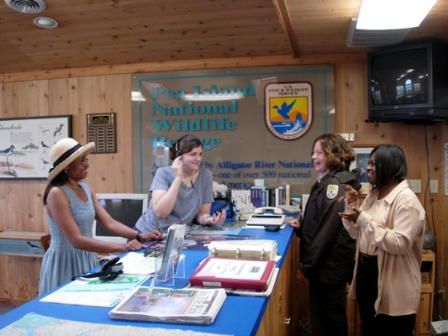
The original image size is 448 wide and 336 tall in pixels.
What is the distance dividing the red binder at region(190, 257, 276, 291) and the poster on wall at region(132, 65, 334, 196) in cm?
205

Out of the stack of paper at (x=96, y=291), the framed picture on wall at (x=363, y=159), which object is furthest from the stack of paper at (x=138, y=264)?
the framed picture on wall at (x=363, y=159)

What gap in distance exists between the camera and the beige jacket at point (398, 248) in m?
1.85

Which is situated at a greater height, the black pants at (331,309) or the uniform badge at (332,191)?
the uniform badge at (332,191)

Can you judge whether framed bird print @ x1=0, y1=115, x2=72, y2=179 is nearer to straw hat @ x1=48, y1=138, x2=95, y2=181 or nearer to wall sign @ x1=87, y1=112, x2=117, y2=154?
wall sign @ x1=87, y1=112, x2=117, y2=154

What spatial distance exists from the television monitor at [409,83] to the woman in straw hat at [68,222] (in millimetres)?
2135

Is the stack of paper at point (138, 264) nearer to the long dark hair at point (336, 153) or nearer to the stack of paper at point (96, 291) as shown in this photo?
the stack of paper at point (96, 291)

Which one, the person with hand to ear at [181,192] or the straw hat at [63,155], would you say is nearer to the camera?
the straw hat at [63,155]

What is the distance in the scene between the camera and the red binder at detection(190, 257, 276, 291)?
134 centimetres

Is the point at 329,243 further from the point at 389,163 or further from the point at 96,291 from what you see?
the point at 96,291

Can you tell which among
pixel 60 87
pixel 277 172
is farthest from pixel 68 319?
pixel 60 87

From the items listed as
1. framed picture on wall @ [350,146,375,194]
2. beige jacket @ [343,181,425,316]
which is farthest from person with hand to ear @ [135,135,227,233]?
framed picture on wall @ [350,146,375,194]

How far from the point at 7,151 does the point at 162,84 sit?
192cm

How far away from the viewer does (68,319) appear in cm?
113

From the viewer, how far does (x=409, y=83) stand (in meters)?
2.94
